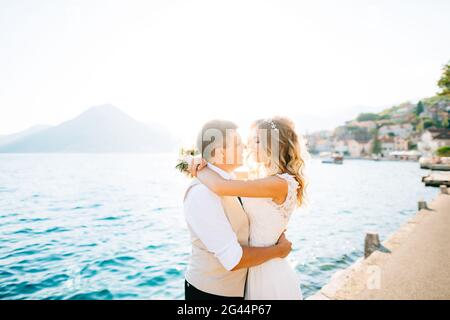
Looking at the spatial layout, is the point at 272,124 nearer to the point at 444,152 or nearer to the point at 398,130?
the point at 444,152

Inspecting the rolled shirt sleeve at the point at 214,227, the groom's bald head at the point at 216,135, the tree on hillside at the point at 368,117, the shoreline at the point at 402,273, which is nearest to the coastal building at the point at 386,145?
the tree on hillside at the point at 368,117

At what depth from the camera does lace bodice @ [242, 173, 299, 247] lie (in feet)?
8.00

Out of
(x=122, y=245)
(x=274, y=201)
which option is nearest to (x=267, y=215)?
(x=274, y=201)

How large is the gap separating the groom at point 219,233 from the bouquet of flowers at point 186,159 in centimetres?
11

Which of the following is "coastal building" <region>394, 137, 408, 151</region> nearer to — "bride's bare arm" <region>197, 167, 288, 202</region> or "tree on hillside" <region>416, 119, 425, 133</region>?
"tree on hillside" <region>416, 119, 425, 133</region>

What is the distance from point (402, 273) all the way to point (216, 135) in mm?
5710

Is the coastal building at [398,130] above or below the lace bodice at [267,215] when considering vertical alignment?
above

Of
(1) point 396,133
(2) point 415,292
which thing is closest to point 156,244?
(2) point 415,292

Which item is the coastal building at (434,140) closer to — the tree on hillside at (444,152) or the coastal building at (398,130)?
the coastal building at (398,130)

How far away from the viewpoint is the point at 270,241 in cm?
A: 250

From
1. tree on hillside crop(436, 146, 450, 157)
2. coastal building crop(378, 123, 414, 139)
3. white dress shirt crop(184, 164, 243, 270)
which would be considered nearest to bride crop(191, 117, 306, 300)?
white dress shirt crop(184, 164, 243, 270)

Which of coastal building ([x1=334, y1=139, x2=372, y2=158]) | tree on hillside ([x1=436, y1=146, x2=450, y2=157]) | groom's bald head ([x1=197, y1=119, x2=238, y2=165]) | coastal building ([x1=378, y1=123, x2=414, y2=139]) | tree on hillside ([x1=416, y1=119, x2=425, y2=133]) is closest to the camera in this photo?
groom's bald head ([x1=197, y1=119, x2=238, y2=165])

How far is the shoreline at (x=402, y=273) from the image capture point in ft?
17.7

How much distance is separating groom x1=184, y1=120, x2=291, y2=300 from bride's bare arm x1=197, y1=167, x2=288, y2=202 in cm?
7
